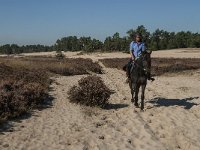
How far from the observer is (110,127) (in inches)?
468

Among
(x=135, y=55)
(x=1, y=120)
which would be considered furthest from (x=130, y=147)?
(x=135, y=55)

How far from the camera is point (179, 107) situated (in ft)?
49.5

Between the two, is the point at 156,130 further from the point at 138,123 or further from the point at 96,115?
the point at 96,115

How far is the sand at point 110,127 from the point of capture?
988 cm

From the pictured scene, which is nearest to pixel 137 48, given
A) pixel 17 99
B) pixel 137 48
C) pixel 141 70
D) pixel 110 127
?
pixel 137 48

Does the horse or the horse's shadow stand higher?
the horse

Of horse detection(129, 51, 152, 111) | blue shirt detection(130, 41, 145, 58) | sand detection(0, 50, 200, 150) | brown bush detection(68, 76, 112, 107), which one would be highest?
blue shirt detection(130, 41, 145, 58)

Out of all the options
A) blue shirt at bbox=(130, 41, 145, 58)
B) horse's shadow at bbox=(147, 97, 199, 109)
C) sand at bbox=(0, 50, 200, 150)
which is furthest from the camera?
horse's shadow at bbox=(147, 97, 199, 109)

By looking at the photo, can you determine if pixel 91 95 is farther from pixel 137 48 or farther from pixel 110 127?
pixel 110 127

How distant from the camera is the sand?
9875 mm

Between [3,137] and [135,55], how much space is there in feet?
21.3

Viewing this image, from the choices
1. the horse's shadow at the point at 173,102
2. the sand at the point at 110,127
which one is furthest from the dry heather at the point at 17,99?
the horse's shadow at the point at 173,102

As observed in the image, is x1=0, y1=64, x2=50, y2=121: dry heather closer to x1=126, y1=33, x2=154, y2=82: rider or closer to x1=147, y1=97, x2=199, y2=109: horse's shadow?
x1=126, y1=33, x2=154, y2=82: rider

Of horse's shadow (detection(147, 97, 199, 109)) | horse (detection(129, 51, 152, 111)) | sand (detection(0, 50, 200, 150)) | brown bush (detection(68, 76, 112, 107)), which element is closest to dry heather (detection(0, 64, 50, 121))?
sand (detection(0, 50, 200, 150))
